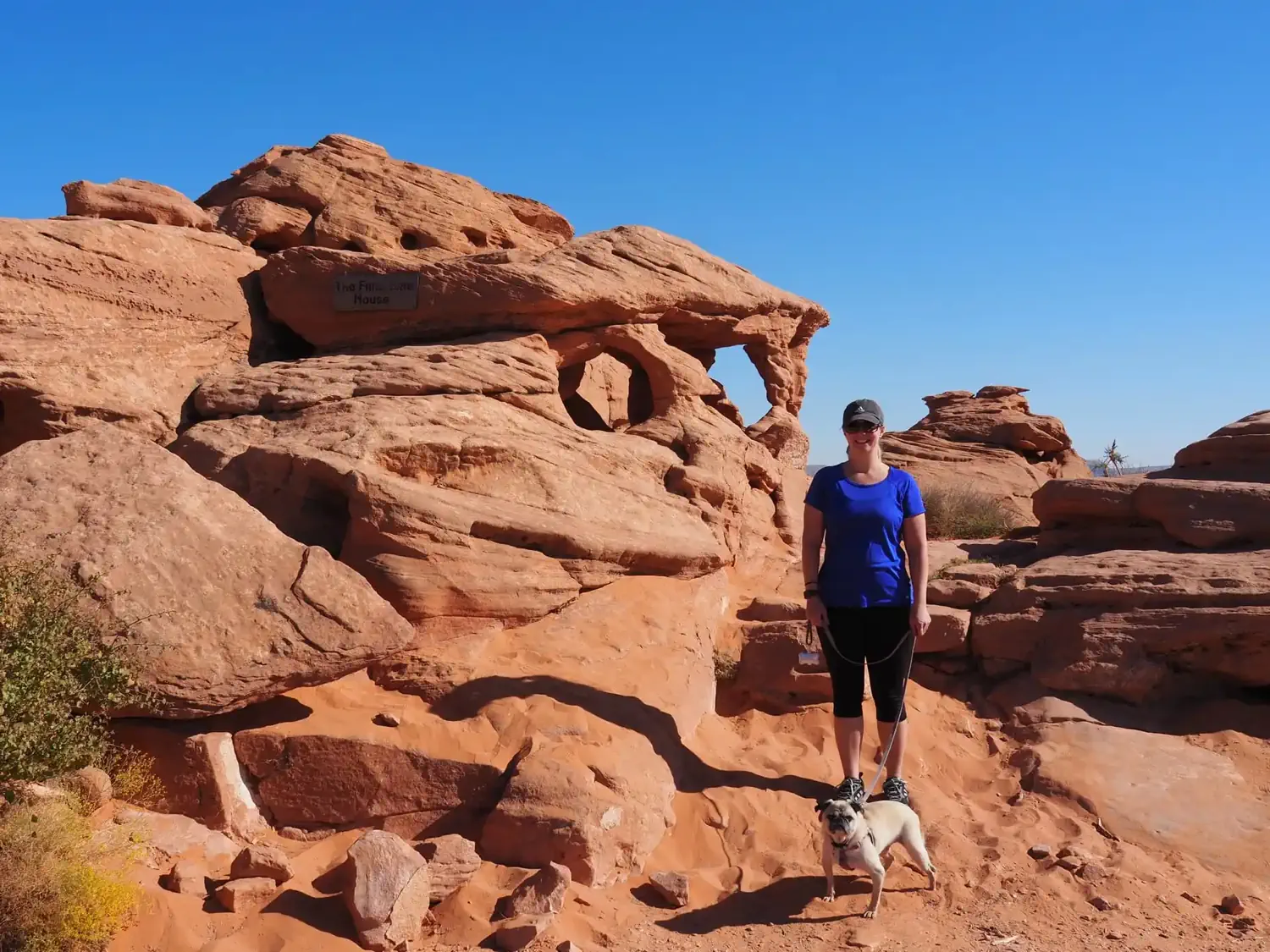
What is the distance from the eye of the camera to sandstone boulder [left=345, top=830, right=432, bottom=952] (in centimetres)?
424

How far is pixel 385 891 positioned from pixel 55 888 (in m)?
1.29

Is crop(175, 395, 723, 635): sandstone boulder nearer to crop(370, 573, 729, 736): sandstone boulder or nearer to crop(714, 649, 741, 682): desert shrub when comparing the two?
crop(370, 573, 729, 736): sandstone boulder

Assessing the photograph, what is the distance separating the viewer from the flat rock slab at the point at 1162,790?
547cm

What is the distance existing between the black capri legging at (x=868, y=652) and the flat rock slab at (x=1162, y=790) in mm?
1552

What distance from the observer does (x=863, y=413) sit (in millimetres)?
5246

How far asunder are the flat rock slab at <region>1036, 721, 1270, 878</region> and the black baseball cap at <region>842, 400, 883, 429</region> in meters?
2.63

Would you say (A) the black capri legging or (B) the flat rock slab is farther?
(B) the flat rock slab

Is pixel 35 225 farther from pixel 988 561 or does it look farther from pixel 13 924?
pixel 988 561

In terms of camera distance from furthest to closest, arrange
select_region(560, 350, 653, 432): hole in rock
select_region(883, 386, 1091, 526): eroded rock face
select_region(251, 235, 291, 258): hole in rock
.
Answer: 1. select_region(883, 386, 1091, 526): eroded rock face
2. select_region(251, 235, 291, 258): hole in rock
3. select_region(560, 350, 653, 432): hole in rock

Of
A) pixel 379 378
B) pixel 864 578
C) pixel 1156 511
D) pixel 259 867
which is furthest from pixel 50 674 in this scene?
pixel 1156 511

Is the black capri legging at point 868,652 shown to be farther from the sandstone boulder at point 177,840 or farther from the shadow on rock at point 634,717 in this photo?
the sandstone boulder at point 177,840

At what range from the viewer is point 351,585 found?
5.60m

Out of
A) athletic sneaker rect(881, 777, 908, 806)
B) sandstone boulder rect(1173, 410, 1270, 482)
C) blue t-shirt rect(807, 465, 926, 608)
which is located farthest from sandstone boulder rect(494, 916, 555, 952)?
sandstone boulder rect(1173, 410, 1270, 482)

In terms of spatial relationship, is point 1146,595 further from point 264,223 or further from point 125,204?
point 125,204
